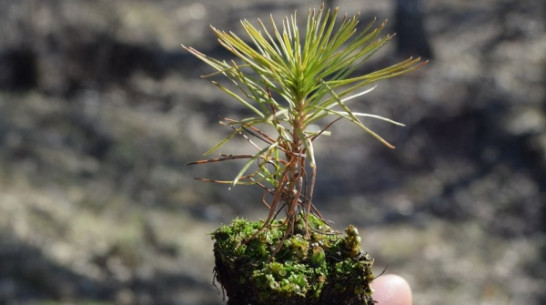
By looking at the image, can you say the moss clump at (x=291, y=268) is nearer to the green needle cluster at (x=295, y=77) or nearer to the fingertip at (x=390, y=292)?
the green needle cluster at (x=295, y=77)

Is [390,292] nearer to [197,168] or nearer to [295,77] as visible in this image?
[295,77]

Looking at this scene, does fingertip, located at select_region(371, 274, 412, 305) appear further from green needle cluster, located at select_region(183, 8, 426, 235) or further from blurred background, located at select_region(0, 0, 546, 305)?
blurred background, located at select_region(0, 0, 546, 305)

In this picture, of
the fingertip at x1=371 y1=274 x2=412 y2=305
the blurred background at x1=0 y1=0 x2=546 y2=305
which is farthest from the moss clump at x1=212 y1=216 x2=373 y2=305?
the blurred background at x1=0 y1=0 x2=546 y2=305

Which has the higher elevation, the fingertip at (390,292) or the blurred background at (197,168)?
the blurred background at (197,168)

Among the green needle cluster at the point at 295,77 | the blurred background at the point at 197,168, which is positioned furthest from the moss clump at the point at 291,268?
the blurred background at the point at 197,168

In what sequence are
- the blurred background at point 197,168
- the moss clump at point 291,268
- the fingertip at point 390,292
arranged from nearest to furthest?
the moss clump at point 291,268 → the fingertip at point 390,292 → the blurred background at point 197,168

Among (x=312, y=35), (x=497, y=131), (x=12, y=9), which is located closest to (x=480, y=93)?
(x=497, y=131)

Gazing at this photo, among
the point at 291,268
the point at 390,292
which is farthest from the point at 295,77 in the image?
the point at 390,292
